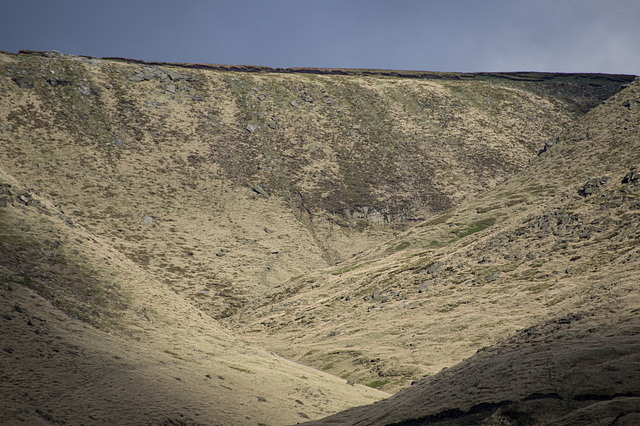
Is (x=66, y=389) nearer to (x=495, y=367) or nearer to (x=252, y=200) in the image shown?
(x=495, y=367)

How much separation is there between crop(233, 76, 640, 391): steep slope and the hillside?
264 millimetres

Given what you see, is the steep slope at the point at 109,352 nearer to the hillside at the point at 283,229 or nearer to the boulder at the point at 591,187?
the hillside at the point at 283,229

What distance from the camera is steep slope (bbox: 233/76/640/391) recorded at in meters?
33.8

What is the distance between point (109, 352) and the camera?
23.4m

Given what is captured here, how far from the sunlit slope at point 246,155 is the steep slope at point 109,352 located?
2821cm

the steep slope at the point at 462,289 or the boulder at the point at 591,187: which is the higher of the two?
the boulder at the point at 591,187

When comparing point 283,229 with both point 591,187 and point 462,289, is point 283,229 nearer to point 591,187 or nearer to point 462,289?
point 462,289

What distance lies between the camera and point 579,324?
2130 cm

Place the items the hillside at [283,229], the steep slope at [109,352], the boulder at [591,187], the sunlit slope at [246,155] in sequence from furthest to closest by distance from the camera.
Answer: the sunlit slope at [246,155] → the boulder at [591,187] → the hillside at [283,229] → the steep slope at [109,352]

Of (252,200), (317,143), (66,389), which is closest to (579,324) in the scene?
(66,389)

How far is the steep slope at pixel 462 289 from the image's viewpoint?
111 ft

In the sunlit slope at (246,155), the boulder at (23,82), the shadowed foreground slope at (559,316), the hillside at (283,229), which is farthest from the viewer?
the boulder at (23,82)

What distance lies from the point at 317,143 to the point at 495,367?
9195 cm

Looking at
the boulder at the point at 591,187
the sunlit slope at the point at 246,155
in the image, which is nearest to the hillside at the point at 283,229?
the sunlit slope at the point at 246,155
